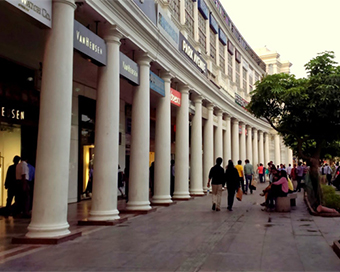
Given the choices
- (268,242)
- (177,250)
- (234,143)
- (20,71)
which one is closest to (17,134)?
(20,71)

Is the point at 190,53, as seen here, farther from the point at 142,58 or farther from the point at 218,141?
the point at 218,141

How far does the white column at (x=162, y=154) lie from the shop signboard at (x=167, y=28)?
2329 millimetres

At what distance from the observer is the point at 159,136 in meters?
14.5

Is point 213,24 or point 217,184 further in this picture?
point 213,24

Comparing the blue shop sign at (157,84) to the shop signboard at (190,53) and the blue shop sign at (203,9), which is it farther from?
the blue shop sign at (203,9)

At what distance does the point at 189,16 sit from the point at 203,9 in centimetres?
275

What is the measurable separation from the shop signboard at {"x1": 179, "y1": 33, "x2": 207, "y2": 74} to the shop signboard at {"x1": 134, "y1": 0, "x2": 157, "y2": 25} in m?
3.31

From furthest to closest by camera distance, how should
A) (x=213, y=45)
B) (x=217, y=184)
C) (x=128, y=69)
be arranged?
(x=213, y=45)
(x=217, y=184)
(x=128, y=69)

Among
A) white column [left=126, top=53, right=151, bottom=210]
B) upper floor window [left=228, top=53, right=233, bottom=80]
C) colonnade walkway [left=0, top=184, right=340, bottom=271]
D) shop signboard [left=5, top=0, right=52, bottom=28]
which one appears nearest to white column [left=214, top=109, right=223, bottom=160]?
upper floor window [left=228, top=53, right=233, bottom=80]

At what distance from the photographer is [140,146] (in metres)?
12.3

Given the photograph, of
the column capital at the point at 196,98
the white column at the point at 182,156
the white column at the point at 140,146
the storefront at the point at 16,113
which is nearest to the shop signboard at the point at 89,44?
the white column at the point at 140,146

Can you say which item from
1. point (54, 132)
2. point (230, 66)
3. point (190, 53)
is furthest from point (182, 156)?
point (230, 66)

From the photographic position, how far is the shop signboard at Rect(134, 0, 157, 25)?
11.7 meters

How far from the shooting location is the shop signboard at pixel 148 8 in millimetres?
11702
